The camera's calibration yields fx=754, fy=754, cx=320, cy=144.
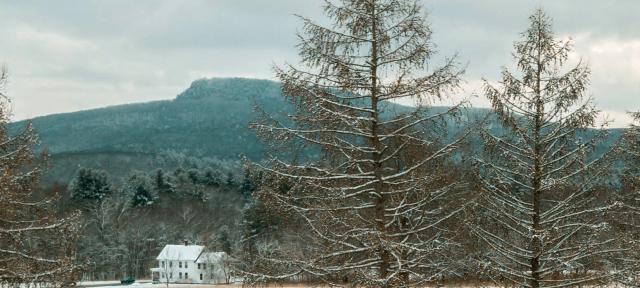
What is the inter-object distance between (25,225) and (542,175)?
11385mm

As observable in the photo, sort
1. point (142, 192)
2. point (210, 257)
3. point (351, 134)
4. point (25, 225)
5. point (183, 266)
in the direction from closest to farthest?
point (351, 134) < point (25, 225) < point (210, 257) < point (183, 266) < point (142, 192)

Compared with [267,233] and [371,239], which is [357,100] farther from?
[267,233]

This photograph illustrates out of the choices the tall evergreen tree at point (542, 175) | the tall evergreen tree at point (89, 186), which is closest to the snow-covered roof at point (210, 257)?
the tall evergreen tree at point (89, 186)

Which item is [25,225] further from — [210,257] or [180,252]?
[180,252]

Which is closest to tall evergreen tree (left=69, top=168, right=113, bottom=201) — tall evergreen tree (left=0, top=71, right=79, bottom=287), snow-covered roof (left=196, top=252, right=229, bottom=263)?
snow-covered roof (left=196, top=252, right=229, bottom=263)

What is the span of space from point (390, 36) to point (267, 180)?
11.2 ft

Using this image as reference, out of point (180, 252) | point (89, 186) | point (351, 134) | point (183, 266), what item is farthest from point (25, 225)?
point (89, 186)

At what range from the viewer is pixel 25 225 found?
17188mm

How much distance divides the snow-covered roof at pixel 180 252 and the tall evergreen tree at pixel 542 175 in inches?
2523

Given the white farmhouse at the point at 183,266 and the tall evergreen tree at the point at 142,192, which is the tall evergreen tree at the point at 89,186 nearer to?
the tall evergreen tree at the point at 142,192

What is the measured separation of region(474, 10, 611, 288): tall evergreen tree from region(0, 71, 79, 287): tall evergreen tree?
352 inches

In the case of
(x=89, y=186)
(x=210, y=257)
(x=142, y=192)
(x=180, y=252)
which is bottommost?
(x=180, y=252)

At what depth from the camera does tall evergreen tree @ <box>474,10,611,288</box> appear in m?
14.5

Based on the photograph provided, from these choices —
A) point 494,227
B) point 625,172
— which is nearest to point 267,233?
point 625,172
